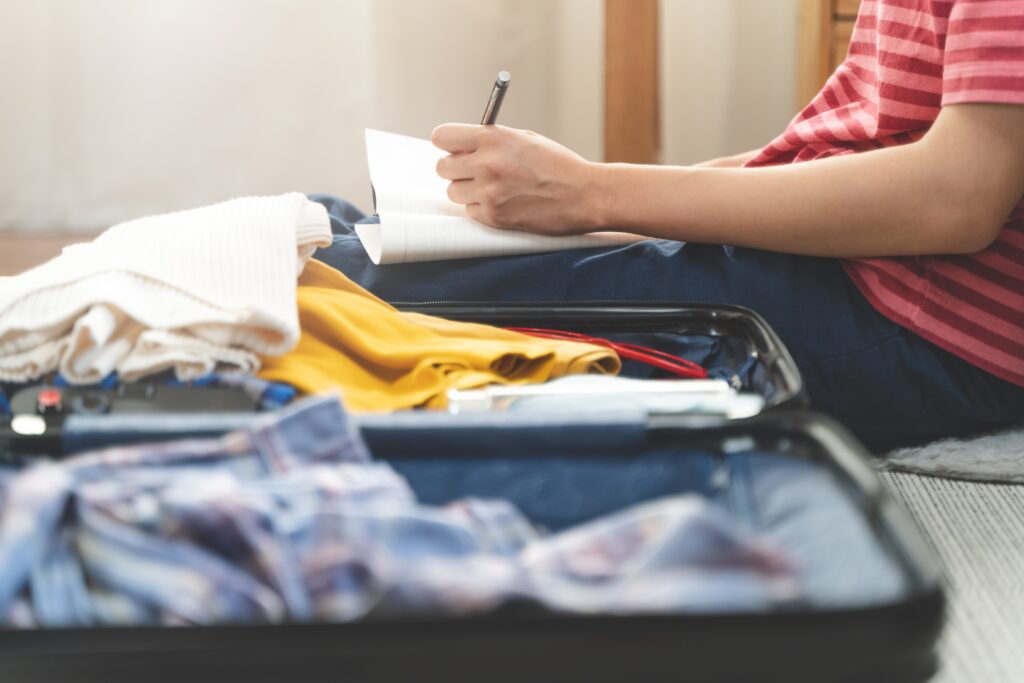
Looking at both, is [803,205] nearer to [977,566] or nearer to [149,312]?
[977,566]

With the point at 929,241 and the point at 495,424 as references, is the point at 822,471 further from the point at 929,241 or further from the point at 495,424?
the point at 929,241

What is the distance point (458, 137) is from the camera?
0.75 metres

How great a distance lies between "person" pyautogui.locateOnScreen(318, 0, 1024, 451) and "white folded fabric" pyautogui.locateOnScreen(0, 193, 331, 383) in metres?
0.24

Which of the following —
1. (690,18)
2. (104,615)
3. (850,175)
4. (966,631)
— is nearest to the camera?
(104,615)

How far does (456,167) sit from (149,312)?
0.32 m

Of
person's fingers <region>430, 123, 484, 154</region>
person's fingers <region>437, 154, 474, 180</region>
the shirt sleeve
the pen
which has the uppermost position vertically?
the shirt sleeve

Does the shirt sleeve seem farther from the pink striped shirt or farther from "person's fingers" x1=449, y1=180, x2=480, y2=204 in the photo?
"person's fingers" x1=449, y1=180, x2=480, y2=204

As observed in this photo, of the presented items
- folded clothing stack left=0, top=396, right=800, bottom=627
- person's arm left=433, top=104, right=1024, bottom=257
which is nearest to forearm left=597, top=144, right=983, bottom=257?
person's arm left=433, top=104, right=1024, bottom=257

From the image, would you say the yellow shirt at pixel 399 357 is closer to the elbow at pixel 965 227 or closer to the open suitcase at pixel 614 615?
the open suitcase at pixel 614 615

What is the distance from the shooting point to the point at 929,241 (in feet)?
2.27

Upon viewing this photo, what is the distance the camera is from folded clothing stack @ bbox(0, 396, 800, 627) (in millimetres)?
324

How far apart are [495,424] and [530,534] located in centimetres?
5

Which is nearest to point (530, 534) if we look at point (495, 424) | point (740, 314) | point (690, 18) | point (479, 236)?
point (495, 424)

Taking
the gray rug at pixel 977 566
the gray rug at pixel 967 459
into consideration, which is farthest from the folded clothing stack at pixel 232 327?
the gray rug at pixel 967 459
